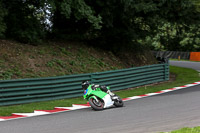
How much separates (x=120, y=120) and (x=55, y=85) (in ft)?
17.8

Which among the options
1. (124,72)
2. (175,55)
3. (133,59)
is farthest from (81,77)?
(175,55)

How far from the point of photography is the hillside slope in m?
16.0

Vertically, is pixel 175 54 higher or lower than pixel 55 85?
higher

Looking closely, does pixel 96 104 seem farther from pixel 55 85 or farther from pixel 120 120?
pixel 55 85

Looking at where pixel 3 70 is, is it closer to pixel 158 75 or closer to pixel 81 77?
pixel 81 77

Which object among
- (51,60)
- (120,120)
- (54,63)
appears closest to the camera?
(120,120)

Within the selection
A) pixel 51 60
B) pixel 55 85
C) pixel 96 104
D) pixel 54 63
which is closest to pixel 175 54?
pixel 51 60

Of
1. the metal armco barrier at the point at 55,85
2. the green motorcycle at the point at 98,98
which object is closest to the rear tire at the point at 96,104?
the green motorcycle at the point at 98,98

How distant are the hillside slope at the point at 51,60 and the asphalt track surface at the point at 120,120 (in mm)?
5859

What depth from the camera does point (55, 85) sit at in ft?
45.2

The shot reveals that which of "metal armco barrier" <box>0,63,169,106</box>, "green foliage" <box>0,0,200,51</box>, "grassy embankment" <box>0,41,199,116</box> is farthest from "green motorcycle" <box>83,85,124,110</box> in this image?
"green foliage" <box>0,0,200,51</box>

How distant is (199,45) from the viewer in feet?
170

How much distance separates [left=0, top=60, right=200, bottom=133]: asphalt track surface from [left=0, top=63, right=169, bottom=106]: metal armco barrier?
286 cm

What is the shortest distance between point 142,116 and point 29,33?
1090 cm
